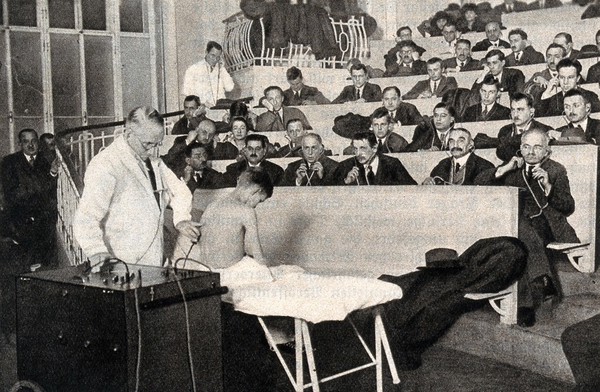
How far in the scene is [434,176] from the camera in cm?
510

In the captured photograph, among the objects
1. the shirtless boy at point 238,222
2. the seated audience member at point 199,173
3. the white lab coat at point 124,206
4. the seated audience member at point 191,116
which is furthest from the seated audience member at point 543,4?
the white lab coat at point 124,206

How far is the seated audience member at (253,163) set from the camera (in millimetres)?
5691

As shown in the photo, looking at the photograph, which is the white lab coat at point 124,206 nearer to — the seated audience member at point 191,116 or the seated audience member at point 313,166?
the seated audience member at point 313,166

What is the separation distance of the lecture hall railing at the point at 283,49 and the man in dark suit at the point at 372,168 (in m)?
3.15

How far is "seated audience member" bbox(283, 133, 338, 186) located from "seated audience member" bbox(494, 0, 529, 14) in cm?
496

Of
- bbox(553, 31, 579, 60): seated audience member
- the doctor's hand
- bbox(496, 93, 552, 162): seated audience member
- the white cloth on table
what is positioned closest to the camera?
the white cloth on table

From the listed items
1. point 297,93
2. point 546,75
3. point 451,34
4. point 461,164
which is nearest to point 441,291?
point 461,164

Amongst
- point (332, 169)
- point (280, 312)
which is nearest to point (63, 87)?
point (332, 169)

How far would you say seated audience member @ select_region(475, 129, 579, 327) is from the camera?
384cm

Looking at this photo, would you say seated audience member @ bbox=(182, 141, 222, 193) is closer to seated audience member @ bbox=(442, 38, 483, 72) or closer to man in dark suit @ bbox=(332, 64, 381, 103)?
man in dark suit @ bbox=(332, 64, 381, 103)

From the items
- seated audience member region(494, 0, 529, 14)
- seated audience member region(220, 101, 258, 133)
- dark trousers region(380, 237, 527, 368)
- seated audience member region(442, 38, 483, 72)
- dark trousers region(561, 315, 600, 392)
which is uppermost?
seated audience member region(494, 0, 529, 14)

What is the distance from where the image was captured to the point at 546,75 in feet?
21.4

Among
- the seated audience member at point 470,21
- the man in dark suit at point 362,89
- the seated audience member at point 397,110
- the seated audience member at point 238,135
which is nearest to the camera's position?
the seated audience member at point 238,135

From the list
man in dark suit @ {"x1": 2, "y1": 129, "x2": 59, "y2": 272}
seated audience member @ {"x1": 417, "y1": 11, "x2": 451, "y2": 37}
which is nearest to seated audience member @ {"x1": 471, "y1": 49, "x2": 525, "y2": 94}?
seated audience member @ {"x1": 417, "y1": 11, "x2": 451, "y2": 37}
